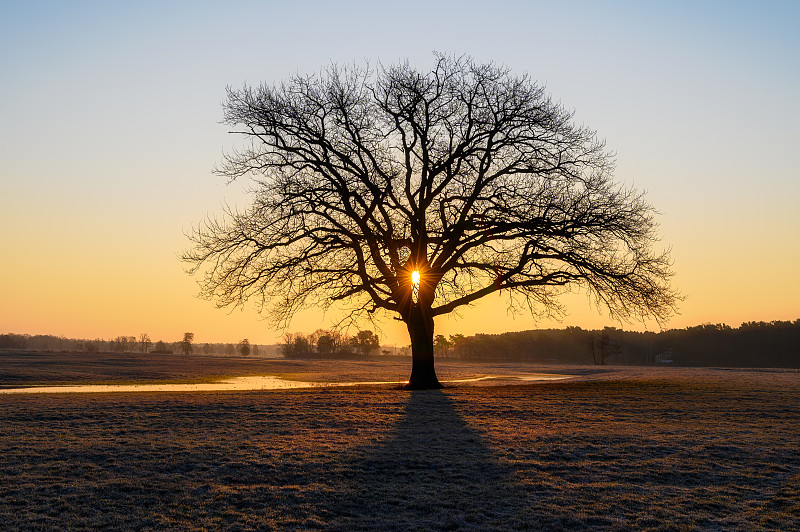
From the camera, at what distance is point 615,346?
95.1 meters

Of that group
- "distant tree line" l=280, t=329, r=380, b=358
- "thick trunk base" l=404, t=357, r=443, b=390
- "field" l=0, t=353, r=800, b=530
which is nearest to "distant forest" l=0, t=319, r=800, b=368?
"distant tree line" l=280, t=329, r=380, b=358

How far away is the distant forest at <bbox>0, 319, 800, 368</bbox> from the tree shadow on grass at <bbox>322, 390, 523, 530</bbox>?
2975 inches

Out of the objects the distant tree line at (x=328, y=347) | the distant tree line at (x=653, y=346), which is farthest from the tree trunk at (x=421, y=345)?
the distant tree line at (x=328, y=347)

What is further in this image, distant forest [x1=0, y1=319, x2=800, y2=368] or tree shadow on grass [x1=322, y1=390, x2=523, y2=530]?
distant forest [x1=0, y1=319, x2=800, y2=368]

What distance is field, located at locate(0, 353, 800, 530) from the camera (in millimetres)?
8266

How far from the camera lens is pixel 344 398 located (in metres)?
21.1

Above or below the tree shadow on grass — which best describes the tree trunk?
above

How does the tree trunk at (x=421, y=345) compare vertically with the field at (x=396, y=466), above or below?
above

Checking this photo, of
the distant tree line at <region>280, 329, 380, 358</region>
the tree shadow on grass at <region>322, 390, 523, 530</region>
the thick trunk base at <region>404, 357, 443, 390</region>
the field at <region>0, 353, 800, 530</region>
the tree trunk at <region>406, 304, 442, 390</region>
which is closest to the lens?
the tree shadow on grass at <region>322, 390, 523, 530</region>

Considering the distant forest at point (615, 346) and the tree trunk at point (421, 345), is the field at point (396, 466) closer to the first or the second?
the tree trunk at point (421, 345)

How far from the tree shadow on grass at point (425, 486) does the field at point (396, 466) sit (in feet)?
0.12

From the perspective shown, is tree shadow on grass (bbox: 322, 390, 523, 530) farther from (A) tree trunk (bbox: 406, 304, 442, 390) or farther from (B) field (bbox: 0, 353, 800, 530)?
(A) tree trunk (bbox: 406, 304, 442, 390)

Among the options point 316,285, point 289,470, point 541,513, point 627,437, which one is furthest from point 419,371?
point 541,513

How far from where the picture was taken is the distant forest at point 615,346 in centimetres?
9938
